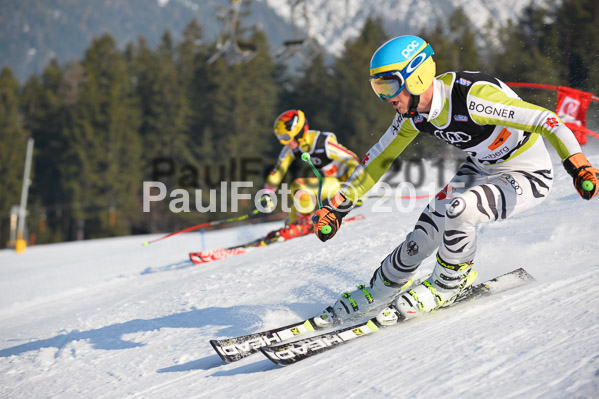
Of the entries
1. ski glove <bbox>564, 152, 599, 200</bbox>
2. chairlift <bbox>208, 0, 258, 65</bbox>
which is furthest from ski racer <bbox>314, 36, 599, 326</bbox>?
chairlift <bbox>208, 0, 258, 65</bbox>

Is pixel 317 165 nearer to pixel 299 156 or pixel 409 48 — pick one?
pixel 299 156

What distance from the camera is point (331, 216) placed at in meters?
3.40

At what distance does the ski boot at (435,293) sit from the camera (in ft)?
10.9

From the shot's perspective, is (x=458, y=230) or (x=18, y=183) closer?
(x=458, y=230)

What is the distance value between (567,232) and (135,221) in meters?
37.7

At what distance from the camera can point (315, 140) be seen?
25.9ft

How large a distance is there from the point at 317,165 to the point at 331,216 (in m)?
4.94

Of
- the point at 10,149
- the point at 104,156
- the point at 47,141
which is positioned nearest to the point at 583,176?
the point at 104,156

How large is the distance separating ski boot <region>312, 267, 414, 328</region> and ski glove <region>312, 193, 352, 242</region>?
55 cm

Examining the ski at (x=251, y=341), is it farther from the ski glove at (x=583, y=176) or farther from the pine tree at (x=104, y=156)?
the pine tree at (x=104, y=156)

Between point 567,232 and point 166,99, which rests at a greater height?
point 166,99

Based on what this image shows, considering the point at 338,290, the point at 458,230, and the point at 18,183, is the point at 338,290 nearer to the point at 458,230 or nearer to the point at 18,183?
the point at 458,230

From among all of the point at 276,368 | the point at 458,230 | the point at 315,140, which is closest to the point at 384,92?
the point at 458,230

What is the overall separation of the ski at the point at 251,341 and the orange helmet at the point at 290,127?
4655mm
